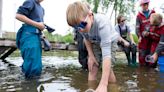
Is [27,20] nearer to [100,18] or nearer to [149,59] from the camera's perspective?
[100,18]

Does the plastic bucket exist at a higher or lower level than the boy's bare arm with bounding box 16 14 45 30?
lower

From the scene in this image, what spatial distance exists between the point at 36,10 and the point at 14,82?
1.21 metres

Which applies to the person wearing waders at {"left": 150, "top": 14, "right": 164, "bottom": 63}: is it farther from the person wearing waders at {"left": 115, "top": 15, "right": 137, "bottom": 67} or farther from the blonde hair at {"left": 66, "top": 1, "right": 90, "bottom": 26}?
the blonde hair at {"left": 66, "top": 1, "right": 90, "bottom": 26}

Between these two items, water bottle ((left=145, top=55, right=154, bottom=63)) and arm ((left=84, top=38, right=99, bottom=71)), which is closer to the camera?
arm ((left=84, top=38, right=99, bottom=71))

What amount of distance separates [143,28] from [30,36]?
398cm

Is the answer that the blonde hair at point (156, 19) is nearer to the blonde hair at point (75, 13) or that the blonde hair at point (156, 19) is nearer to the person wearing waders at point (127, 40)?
the person wearing waders at point (127, 40)

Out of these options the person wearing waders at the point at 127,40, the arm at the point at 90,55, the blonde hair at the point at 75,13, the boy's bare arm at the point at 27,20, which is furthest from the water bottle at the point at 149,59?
the blonde hair at the point at 75,13

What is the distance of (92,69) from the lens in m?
4.95

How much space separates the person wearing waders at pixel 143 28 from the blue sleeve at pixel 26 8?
3692 mm

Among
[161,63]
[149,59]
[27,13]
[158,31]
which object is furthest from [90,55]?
[149,59]

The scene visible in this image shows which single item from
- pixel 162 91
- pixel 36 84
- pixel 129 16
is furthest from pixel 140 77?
pixel 129 16

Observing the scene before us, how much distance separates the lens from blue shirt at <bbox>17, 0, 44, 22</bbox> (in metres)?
5.70

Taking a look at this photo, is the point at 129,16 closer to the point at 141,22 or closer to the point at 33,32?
the point at 141,22

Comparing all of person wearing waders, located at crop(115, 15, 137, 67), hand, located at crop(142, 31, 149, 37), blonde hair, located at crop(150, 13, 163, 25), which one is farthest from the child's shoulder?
person wearing waders, located at crop(115, 15, 137, 67)
